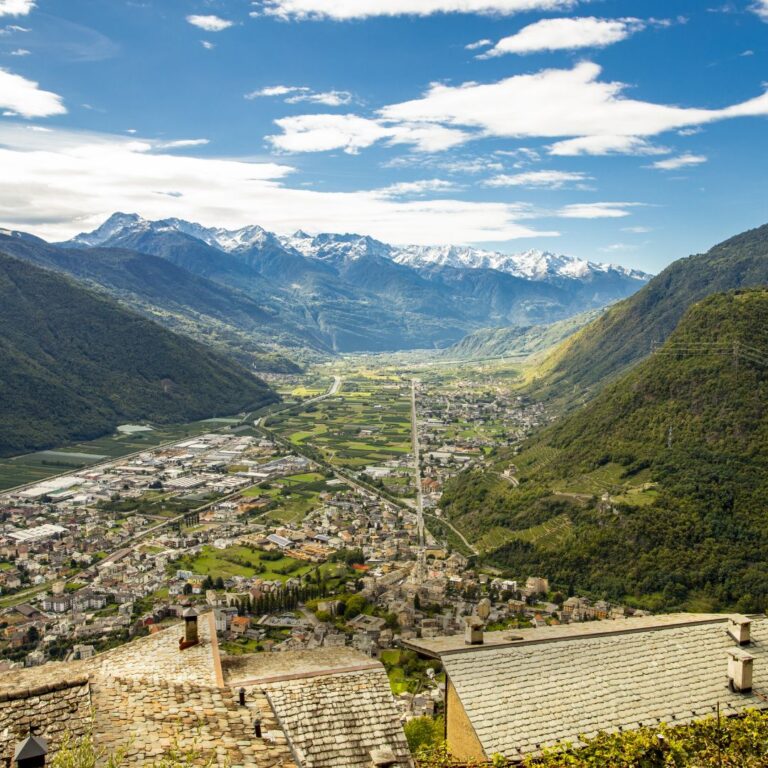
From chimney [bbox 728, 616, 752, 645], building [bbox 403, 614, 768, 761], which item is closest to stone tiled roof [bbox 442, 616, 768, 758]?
building [bbox 403, 614, 768, 761]

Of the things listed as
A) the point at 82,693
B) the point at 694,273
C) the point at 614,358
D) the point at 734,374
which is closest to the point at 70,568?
the point at 82,693

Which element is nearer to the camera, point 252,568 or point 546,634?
point 546,634

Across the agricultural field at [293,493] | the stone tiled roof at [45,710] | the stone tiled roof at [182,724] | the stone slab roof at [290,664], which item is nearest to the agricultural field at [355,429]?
the agricultural field at [293,493]

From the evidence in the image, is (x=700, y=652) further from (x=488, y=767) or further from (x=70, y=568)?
(x=70, y=568)

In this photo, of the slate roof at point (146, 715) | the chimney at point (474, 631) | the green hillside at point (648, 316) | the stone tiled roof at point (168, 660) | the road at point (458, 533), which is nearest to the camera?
the slate roof at point (146, 715)

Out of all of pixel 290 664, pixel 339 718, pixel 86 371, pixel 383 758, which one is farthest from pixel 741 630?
pixel 86 371

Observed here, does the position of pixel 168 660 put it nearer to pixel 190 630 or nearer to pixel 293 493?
pixel 190 630

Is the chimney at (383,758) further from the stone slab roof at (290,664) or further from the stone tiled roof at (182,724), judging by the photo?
the stone slab roof at (290,664)
